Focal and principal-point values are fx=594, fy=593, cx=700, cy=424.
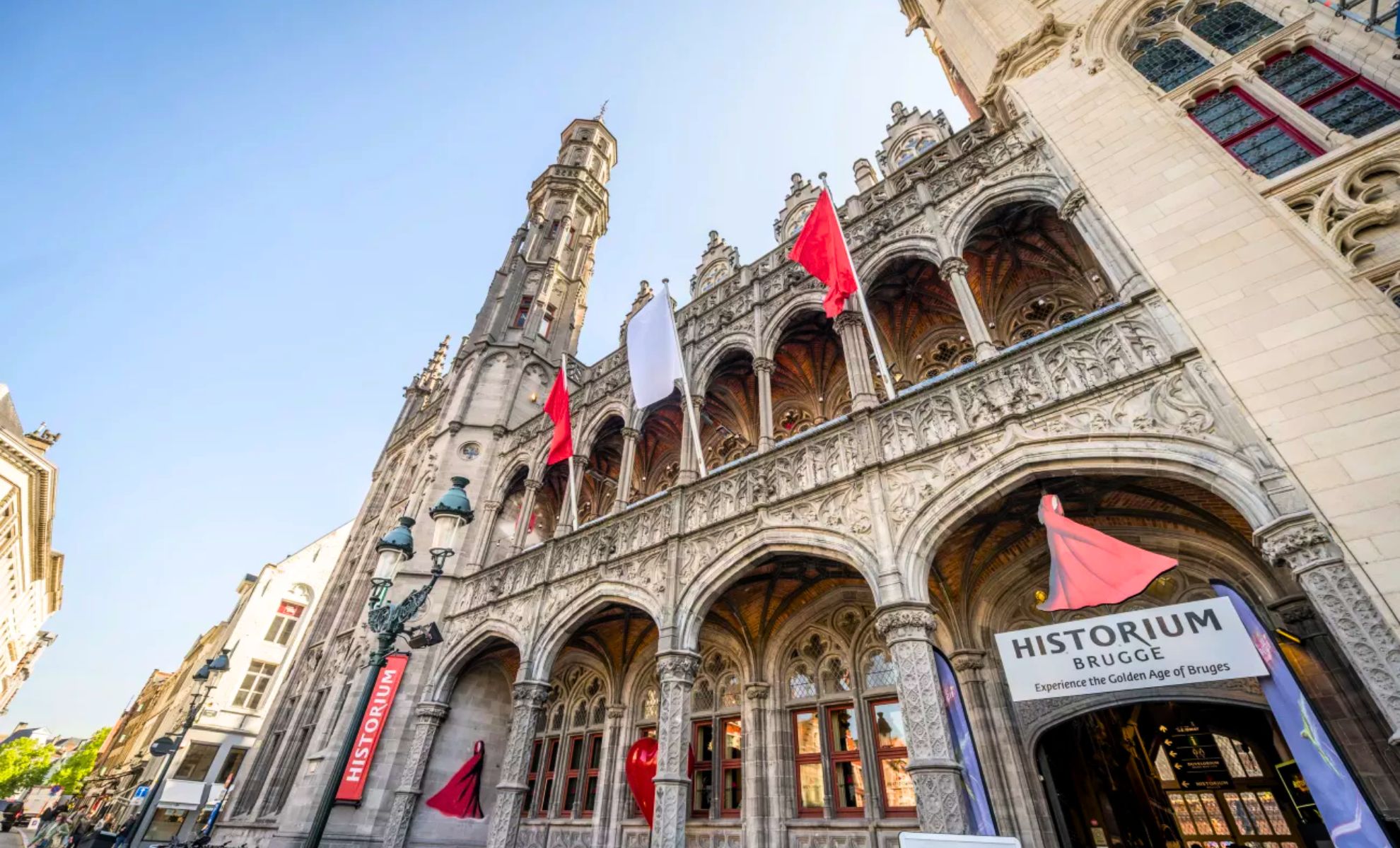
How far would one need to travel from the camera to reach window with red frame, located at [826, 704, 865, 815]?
28.6 feet

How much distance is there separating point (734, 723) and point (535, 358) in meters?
13.2

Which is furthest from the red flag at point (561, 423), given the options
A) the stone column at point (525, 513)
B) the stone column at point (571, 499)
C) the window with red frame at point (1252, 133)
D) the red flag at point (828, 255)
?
the window with red frame at point (1252, 133)

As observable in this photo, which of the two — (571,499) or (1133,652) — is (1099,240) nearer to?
(1133,652)

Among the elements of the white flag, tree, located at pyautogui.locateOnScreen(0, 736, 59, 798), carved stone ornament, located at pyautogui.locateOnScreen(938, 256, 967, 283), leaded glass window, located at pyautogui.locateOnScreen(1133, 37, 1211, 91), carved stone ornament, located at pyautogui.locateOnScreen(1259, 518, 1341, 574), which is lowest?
carved stone ornament, located at pyautogui.locateOnScreen(1259, 518, 1341, 574)

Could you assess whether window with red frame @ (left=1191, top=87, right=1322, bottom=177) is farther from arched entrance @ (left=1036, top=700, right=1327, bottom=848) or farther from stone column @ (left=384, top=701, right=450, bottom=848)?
stone column @ (left=384, top=701, right=450, bottom=848)

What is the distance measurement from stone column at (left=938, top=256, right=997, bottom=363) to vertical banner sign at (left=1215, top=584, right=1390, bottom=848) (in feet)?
13.2

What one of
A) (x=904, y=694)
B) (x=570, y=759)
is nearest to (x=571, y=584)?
(x=570, y=759)

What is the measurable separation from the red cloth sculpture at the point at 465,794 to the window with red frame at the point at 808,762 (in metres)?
6.60

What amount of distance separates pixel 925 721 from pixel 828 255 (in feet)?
22.2

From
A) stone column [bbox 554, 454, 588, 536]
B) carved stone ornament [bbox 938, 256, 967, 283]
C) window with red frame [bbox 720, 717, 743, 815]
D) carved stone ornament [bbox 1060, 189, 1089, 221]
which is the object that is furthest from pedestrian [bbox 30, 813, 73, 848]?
carved stone ornament [bbox 1060, 189, 1089, 221]

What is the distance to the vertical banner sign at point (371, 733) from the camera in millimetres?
11250

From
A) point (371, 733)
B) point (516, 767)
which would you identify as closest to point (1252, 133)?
point (516, 767)

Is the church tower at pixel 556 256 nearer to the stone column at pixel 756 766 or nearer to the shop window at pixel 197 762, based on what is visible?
the stone column at pixel 756 766

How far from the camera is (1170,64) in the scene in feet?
30.8
